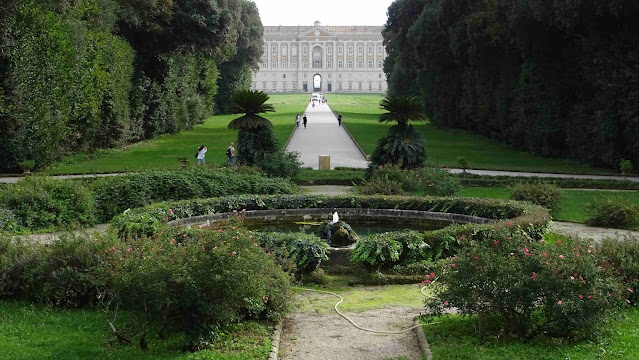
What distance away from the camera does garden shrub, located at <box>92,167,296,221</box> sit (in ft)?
46.8

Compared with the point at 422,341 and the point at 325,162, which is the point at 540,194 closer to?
the point at 422,341

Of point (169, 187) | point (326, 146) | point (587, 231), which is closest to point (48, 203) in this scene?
point (169, 187)

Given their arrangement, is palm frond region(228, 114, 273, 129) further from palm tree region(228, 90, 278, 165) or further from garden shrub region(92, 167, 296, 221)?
garden shrub region(92, 167, 296, 221)

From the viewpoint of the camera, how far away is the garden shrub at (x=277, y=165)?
61.5 ft

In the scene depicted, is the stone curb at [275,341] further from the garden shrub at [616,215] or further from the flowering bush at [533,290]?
the garden shrub at [616,215]

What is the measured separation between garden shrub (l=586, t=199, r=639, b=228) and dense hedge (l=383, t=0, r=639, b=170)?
29.7ft

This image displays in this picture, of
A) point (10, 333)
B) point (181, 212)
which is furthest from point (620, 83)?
point (10, 333)

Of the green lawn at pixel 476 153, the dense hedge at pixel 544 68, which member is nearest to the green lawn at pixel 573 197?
the green lawn at pixel 476 153

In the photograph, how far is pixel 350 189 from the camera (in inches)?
743

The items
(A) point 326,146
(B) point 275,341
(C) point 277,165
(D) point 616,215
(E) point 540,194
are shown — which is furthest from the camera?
(A) point 326,146

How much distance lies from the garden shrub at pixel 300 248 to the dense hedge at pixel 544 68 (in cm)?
1516

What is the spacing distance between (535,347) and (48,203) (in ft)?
31.7

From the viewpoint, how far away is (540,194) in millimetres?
14867

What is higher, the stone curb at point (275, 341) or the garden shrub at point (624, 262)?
the garden shrub at point (624, 262)
